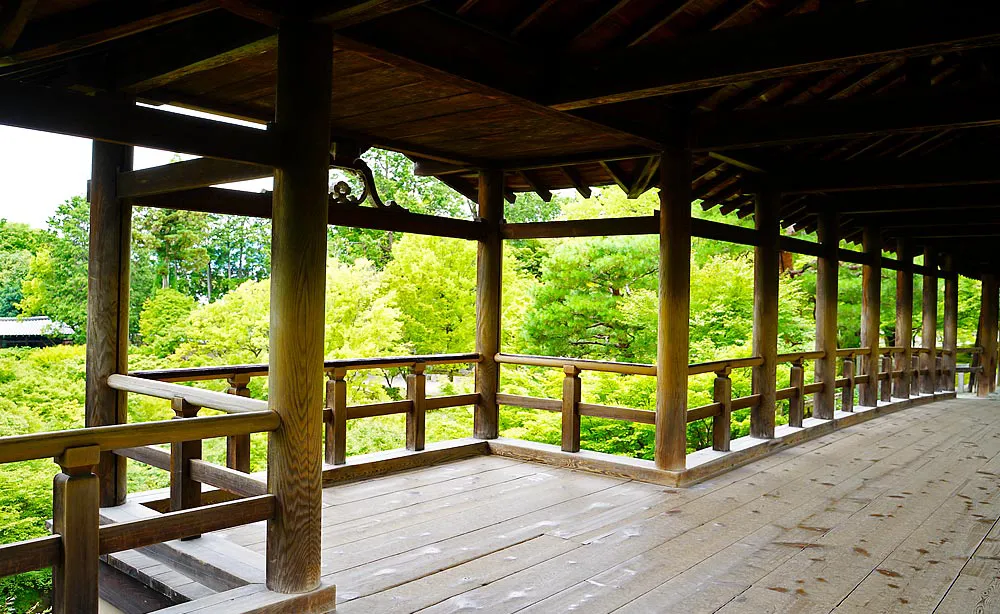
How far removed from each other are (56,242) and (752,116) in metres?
16.3

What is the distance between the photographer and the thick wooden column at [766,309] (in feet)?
22.9

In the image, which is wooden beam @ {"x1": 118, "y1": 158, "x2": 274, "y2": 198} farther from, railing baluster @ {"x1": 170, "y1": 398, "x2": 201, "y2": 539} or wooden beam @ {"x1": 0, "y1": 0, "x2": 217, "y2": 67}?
railing baluster @ {"x1": 170, "y1": 398, "x2": 201, "y2": 539}

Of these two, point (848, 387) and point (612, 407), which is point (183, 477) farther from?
point (848, 387)

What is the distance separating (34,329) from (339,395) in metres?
13.6

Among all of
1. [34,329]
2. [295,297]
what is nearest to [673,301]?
[295,297]

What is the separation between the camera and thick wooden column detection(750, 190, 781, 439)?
6.98 m

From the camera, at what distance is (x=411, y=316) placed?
15656 mm

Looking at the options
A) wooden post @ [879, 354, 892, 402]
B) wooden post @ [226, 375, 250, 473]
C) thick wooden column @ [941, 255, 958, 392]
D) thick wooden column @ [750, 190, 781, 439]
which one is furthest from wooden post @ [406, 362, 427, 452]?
thick wooden column @ [941, 255, 958, 392]

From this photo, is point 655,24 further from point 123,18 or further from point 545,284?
point 545,284

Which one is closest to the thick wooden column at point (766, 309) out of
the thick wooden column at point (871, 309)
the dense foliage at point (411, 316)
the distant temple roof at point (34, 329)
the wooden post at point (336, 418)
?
the thick wooden column at point (871, 309)

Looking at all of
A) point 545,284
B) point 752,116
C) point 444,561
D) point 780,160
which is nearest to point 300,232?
point 444,561

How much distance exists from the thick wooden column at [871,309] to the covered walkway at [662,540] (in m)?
3.37

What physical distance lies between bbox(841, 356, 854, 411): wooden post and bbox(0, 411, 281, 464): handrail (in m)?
7.95

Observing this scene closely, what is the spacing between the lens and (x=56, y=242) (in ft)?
55.5
